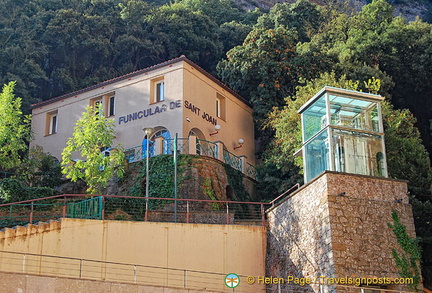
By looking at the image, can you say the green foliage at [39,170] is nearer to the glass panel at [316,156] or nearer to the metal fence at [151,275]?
the metal fence at [151,275]

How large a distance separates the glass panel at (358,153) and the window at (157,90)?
1187 cm

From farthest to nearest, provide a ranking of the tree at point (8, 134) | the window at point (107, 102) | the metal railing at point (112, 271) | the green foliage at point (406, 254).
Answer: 1. the window at point (107, 102)
2. the tree at point (8, 134)
3. the green foliage at point (406, 254)
4. the metal railing at point (112, 271)

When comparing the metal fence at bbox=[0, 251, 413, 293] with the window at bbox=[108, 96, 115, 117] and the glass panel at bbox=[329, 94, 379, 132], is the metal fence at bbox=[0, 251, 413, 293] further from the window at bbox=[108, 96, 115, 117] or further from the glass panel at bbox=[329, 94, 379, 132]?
the window at bbox=[108, 96, 115, 117]

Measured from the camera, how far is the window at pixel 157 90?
2944 cm

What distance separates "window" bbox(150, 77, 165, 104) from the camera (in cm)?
2944

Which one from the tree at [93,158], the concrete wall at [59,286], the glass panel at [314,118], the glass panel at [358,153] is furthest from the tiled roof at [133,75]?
the concrete wall at [59,286]

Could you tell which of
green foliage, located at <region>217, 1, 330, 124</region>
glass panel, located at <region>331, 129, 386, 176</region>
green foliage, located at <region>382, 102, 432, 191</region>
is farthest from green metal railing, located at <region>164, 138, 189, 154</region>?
glass panel, located at <region>331, 129, 386, 176</region>

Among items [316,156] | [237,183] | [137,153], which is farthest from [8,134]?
[316,156]

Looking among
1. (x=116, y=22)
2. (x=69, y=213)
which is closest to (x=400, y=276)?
(x=69, y=213)

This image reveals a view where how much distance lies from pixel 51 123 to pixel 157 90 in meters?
6.64

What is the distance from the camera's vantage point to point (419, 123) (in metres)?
33.0

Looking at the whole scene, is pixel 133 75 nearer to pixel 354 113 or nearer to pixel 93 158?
pixel 93 158

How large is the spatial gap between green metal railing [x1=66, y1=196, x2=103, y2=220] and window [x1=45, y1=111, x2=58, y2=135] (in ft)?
41.8

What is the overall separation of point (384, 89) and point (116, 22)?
747 inches
